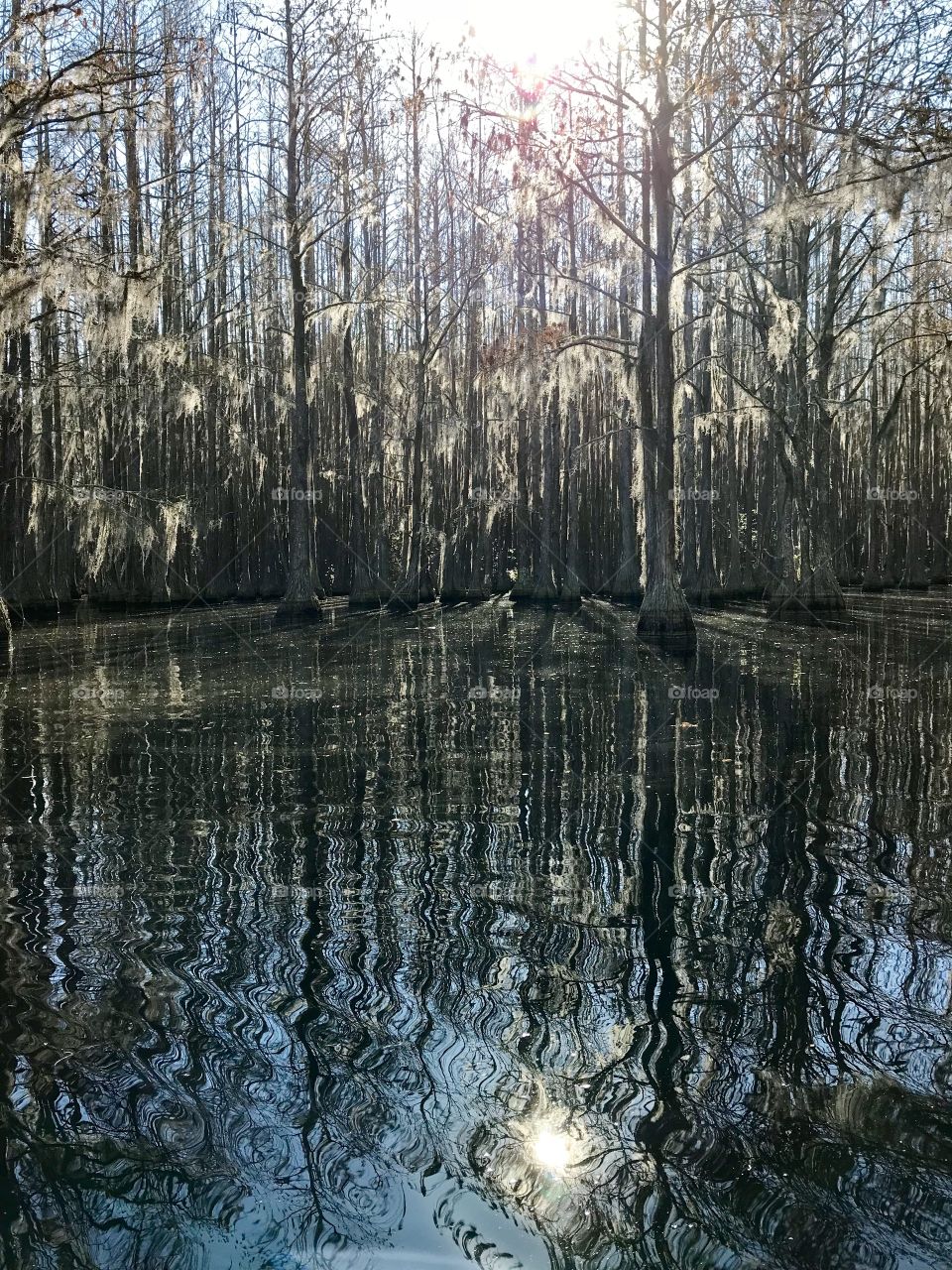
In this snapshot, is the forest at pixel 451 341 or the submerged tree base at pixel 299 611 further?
the submerged tree base at pixel 299 611

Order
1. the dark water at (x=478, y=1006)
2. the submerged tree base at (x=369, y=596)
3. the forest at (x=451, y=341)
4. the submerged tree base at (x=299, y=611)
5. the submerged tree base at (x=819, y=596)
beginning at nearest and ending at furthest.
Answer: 1. the dark water at (x=478, y=1006)
2. the forest at (x=451, y=341)
3. the submerged tree base at (x=299, y=611)
4. the submerged tree base at (x=819, y=596)
5. the submerged tree base at (x=369, y=596)

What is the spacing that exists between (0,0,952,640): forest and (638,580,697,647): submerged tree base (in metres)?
0.06

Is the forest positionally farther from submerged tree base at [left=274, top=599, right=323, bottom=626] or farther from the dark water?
the dark water

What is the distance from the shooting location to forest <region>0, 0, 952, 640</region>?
48.4ft

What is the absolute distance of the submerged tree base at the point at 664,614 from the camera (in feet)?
49.9

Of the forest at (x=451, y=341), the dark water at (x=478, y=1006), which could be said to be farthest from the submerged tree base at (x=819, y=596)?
the dark water at (x=478, y=1006)

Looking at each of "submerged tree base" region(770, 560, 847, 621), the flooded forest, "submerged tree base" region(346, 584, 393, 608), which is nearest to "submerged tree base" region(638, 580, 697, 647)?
the flooded forest

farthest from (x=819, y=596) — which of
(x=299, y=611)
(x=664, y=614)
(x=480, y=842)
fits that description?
(x=480, y=842)

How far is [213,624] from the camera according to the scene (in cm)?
1880

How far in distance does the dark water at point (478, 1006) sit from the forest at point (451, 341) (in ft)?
26.6

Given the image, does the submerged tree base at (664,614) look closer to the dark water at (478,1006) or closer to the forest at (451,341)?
the forest at (451,341)

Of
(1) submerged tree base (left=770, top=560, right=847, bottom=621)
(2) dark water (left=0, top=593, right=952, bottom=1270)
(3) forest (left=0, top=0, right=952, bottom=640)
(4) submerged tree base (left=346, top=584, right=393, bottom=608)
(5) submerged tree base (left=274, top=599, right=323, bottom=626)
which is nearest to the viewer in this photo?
(2) dark water (left=0, top=593, right=952, bottom=1270)

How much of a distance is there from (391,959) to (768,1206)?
1594mm

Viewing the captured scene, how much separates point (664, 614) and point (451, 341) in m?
13.6
